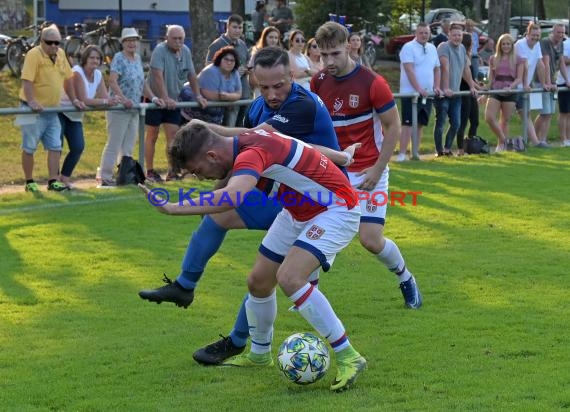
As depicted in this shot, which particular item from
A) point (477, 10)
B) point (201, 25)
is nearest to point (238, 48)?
point (201, 25)

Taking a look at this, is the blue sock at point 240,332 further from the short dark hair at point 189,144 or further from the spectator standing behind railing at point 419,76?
the spectator standing behind railing at point 419,76

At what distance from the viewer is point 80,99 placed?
13000 millimetres

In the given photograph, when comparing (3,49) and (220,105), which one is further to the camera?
(3,49)

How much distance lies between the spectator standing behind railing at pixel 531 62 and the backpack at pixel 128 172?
7.48 m

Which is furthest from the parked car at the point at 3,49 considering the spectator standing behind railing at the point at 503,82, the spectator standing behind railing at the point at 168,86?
the spectator standing behind railing at the point at 168,86

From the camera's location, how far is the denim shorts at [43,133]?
41.0 ft

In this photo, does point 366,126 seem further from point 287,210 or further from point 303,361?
point 303,361

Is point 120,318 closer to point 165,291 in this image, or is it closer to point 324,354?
point 165,291

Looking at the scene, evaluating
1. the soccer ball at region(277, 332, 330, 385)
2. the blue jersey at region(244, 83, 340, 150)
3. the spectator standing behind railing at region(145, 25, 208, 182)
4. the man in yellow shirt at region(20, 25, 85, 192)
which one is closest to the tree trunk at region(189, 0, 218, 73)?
the spectator standing behind railing at region(145, 25, 208, 182)

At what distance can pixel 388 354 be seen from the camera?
666cm

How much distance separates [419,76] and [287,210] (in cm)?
1025

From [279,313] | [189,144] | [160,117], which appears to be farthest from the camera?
[160,117]

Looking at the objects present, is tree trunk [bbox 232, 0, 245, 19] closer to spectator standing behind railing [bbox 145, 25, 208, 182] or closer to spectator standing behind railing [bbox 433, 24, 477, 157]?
spectator standing behind railing [bbox 433, 24, 477, 157]

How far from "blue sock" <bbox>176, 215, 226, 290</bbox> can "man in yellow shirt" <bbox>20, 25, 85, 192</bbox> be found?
6159mm
